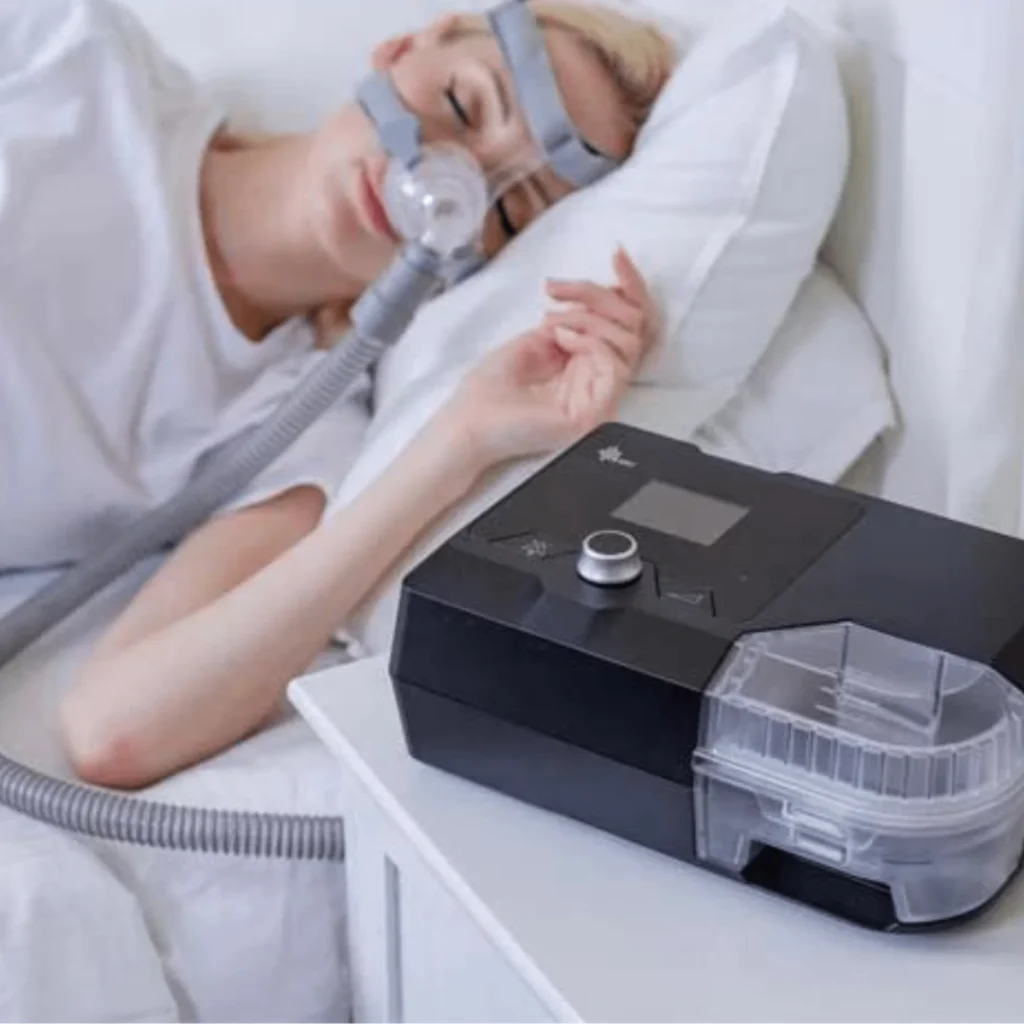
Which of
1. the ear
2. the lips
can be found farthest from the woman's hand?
the ear

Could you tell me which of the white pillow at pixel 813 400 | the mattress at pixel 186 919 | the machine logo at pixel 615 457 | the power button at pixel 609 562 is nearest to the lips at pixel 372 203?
the white pillow at pixel 813 400

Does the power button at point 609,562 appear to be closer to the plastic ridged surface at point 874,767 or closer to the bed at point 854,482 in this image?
the plastic ridged surface at point 874,767

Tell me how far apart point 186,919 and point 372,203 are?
61 cm

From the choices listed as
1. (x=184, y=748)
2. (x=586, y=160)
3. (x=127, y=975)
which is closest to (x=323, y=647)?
(x=184, y=748)

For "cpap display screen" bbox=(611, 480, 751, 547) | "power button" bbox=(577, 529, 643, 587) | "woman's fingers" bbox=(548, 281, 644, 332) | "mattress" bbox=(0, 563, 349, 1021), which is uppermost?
"power button" bbox=(577, 529, 643, 587)

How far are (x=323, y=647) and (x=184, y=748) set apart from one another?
0.12m

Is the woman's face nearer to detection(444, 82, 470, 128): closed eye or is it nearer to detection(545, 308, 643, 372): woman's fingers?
detection(444, 82, 470, 128): closed eye

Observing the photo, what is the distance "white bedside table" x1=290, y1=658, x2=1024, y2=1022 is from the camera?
0.74 metres

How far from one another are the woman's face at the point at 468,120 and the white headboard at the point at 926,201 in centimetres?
19

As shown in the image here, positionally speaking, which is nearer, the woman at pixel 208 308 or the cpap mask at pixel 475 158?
the woman at pixel 208 308

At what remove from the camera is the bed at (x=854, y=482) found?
999mm

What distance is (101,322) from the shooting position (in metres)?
1.48

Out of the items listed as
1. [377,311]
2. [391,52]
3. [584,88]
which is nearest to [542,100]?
[584,88]

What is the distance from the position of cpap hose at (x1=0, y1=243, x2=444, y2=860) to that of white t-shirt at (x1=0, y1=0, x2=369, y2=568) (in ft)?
0.15
